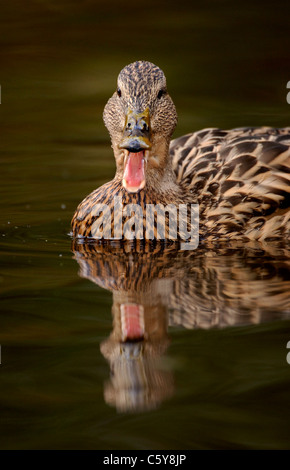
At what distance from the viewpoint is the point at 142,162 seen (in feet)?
25.3

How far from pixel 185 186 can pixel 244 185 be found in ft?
1.97

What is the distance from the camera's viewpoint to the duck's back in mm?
8289

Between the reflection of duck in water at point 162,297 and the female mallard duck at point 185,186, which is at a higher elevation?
the female mallard duck at point 185,186

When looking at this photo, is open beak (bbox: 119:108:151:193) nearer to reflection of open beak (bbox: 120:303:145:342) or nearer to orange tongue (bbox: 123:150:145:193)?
orange tongue (bbox: 123:150:145:193)

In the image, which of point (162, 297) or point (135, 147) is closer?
point (162, 297)

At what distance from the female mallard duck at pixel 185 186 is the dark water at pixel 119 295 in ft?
1.04

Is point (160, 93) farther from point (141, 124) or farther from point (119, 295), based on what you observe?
point (119, 295)

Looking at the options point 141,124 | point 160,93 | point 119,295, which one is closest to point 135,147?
point 141,124

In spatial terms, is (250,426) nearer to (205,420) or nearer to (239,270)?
(205,420)

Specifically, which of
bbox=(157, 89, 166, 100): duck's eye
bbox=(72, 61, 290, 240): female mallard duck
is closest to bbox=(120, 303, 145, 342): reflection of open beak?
bbox=(72, 61, 290, 240): female mallard duck

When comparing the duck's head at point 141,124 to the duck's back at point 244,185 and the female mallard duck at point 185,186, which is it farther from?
the duck's back at point 244,185

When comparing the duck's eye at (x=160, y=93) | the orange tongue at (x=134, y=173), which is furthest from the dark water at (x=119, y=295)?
the duck's eye at (x=160, y=93)

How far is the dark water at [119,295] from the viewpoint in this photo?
4.75 m

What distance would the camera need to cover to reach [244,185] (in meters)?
8.39
